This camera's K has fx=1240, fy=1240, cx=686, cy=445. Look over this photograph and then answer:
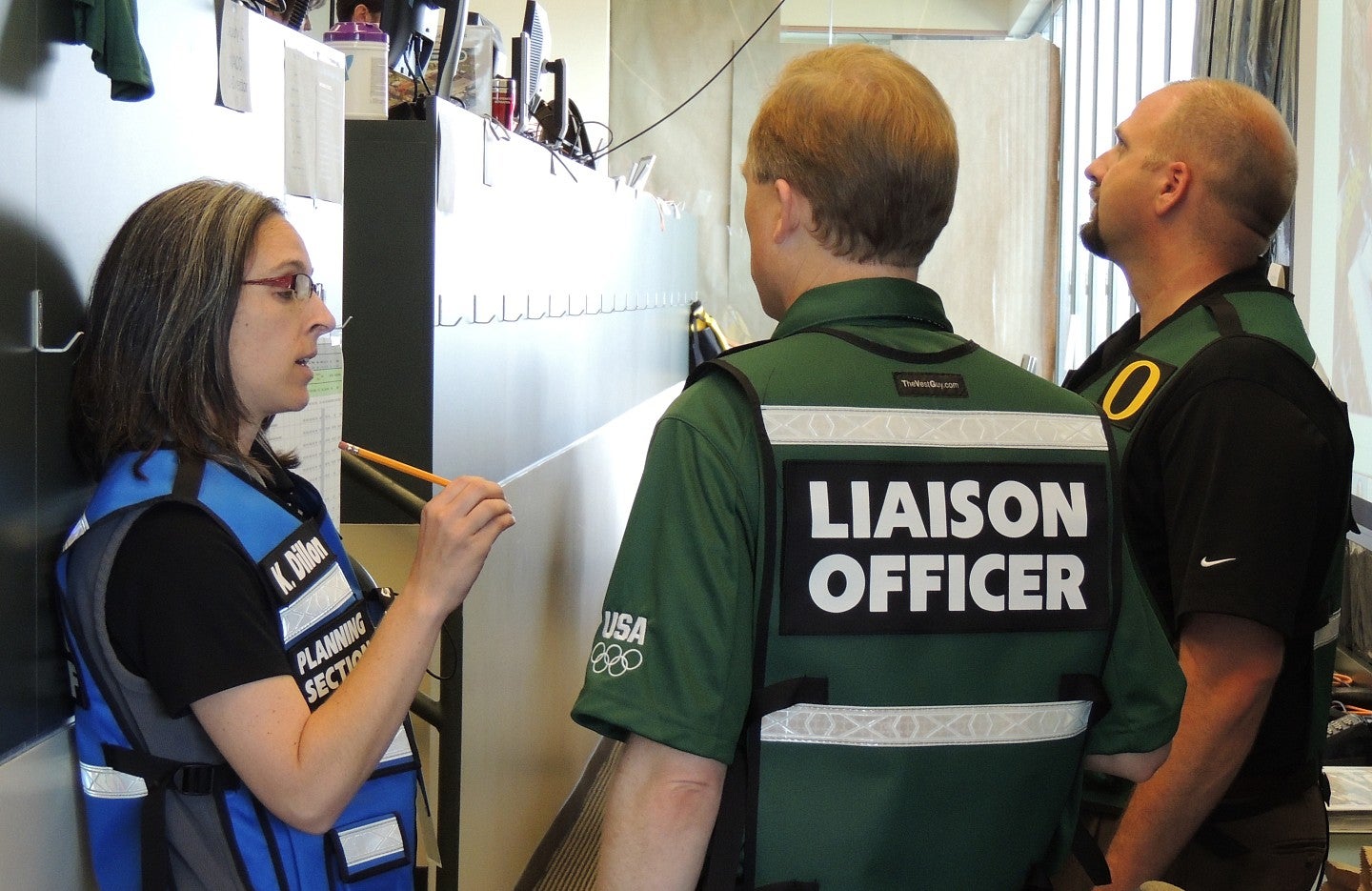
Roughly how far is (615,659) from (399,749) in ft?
1.22

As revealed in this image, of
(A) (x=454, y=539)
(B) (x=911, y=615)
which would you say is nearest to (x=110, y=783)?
(A) (x=454, y=539)

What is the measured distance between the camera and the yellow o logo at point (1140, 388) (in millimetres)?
1600

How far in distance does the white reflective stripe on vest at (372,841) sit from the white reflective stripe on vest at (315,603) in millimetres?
217

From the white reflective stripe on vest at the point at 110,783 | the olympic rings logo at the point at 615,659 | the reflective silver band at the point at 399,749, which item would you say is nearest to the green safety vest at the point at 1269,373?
the olympic rings logo at the point at 615,659

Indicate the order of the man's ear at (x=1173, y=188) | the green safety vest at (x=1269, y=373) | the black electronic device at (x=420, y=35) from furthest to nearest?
the black electronic device at (x=420, y=35)
the man's ear at (x=1173, y=188)
the green safety vest at (x=1269, y=373)

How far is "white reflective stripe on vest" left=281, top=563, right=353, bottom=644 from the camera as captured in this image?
3.77 ft

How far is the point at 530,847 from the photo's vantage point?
310 centimetres

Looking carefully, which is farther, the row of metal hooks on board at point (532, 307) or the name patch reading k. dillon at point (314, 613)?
the row of metal hooks on board at point (532, 307)

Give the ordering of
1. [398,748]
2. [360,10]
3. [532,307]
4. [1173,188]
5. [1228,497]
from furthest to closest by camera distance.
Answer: [532,307] → [360,10] → [1173,188] → [1228,497] → [398,748]

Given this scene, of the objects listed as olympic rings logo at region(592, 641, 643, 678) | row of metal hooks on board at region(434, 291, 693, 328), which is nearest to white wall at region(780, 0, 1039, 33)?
row of metal hooks on board at region(434, 291, 693, 328)

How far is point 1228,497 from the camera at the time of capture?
145cm

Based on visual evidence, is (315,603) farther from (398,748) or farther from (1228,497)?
(1228,497)

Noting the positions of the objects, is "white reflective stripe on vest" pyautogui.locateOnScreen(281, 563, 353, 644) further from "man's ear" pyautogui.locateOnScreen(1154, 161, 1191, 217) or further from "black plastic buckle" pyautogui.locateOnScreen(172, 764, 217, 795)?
"man's ear" pyautogui.locateOnScreen(1154, 161, 1191, 217)

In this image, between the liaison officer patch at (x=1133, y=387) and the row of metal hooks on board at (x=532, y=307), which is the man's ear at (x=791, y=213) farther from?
the row of metal hooks on board at (x=532, y=307)
